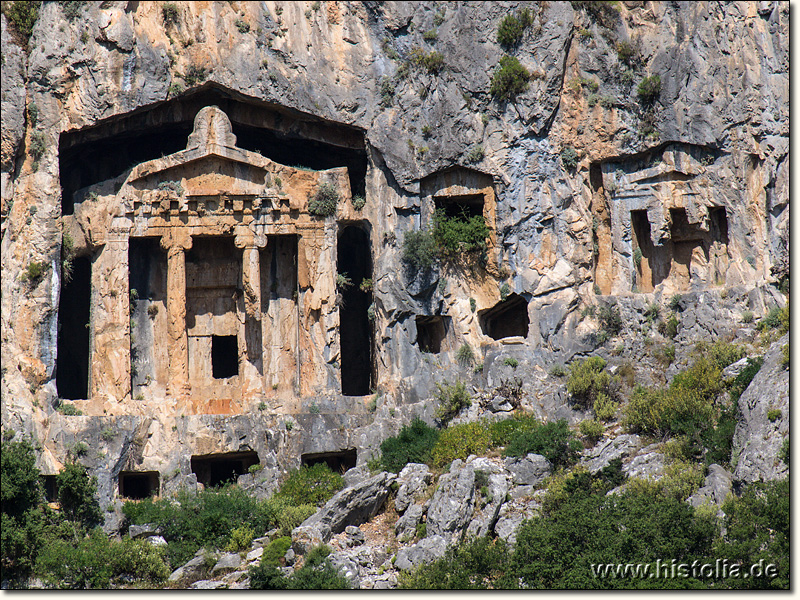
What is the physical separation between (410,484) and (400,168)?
1052cm

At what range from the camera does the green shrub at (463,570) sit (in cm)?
2742

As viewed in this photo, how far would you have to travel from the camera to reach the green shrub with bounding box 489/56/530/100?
1433 inches

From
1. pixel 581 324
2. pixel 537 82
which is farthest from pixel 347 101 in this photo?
pixel 581 324

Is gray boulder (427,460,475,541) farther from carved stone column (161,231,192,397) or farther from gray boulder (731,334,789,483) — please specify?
carved stone column (161,231,192,397)

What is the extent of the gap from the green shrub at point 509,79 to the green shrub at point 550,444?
35.5 feet

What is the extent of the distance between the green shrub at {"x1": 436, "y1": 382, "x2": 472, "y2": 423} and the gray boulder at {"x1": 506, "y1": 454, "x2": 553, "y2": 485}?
3.92 m

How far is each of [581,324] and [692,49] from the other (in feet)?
29.9

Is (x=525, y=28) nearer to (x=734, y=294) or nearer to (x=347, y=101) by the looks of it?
(x=347, y=101)

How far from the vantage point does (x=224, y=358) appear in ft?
132

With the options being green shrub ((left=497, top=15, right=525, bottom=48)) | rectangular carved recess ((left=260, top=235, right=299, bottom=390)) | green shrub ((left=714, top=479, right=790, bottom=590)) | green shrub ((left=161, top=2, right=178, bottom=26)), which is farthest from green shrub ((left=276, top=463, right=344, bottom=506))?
green shrub ((left=161, top=2, right=178, bottom=26))

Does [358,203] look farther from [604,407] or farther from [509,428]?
[604,407]

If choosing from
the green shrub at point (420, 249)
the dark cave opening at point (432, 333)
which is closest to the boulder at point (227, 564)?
the dark cave opening at point (432, 333)

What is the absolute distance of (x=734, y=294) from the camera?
3438 centimetres

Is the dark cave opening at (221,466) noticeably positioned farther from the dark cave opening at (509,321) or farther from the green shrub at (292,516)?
the dark cave opening at (509,321)
